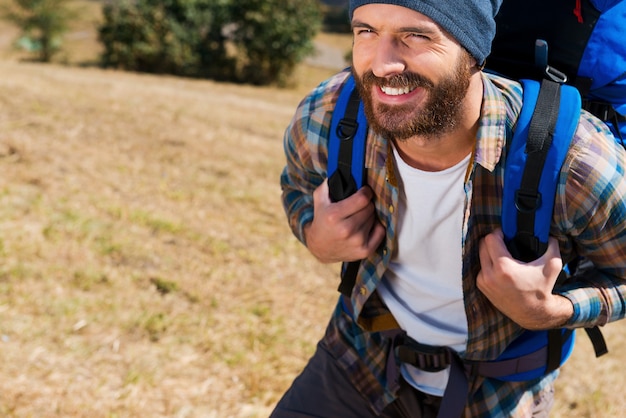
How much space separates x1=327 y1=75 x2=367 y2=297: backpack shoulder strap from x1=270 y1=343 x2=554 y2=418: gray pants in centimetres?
63

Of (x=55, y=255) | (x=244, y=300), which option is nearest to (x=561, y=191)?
(x=244, y=300)

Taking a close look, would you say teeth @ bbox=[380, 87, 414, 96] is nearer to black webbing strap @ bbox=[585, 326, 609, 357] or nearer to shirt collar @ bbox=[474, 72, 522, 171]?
shirt collar @ bbox=[474, 72, 522, 171]

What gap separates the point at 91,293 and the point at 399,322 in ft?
6.95

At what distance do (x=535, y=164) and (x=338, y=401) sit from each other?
3.42 feet

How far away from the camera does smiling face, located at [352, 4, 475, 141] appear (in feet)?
6.09

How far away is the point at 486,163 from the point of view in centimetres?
189

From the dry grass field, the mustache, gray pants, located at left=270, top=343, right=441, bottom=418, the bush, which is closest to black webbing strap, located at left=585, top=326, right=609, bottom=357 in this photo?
gray pants, located at left=270, top=343, right=441, bottom=418

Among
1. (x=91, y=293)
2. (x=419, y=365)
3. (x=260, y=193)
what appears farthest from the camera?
(x=260, y=193)

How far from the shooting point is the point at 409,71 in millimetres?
1875

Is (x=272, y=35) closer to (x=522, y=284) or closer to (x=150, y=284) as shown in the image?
(x=150, y=284)

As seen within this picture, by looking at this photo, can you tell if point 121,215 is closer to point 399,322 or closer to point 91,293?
point 91,293

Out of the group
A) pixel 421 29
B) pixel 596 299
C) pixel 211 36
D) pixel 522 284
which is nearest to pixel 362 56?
pixel 421 29

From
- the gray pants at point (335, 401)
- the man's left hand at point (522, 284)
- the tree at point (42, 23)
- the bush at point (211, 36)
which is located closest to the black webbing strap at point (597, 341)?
the man's left hand at point (522, 284)

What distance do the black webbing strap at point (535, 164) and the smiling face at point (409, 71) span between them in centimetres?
20
